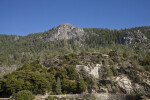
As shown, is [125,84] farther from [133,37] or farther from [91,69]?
[133,37]

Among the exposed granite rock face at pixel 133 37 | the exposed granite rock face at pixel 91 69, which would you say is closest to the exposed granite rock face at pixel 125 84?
the exposed granite rock face at pixel 91 69

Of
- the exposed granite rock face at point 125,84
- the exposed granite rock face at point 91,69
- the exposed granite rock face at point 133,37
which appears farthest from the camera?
the exposed granite rock face at point 133,37

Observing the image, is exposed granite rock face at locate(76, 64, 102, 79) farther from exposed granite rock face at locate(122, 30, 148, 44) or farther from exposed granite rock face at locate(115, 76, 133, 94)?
exposed granite rock face at locate(122, 30, 148, 44)

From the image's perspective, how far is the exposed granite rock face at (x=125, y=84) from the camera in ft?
195

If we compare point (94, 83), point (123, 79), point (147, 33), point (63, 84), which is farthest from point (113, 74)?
point (147, 33)

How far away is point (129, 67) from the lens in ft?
233

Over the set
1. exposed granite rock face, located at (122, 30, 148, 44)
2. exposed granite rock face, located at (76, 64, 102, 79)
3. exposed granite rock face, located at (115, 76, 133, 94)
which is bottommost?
exposed granite rock face, located at (115, 76, 133, 94)

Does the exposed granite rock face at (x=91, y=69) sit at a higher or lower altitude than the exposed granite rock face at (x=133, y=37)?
lower

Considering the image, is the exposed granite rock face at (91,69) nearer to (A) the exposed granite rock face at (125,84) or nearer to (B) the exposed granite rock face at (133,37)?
(A) the exposed granite rock face at (125,84)

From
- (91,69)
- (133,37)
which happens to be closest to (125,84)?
(91,69)

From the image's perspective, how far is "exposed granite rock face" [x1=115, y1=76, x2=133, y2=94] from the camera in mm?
59491

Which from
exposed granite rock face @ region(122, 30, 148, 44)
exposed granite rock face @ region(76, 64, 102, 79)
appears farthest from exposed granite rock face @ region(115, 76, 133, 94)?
exposed granite rock face @ region(122, 30, 148, 44)

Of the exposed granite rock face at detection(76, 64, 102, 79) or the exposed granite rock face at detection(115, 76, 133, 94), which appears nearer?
the exposed granite rock face at detection(115, 76, 133, 94)

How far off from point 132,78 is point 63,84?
99.1ft
